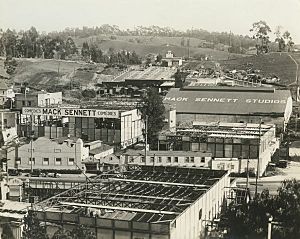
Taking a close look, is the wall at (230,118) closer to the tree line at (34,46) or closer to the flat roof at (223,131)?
the flat roof at (223,131)

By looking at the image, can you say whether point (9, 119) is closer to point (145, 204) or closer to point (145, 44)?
point (145, 204)

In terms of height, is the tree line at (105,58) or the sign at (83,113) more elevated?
the tree line at (105,58)

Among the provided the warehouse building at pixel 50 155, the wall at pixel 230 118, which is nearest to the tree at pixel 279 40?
the wall at pixel 230 118

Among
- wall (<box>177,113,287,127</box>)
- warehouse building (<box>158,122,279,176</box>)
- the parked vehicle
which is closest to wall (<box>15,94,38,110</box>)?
wall (<box>177,113,287,127</box>)

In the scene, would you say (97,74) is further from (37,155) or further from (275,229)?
(275,229)

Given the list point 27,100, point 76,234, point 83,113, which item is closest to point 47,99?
point 27,100

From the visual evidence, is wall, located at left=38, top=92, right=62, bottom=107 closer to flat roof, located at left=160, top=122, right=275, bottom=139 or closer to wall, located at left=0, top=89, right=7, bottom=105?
wall, located at left=0, top=89, right=7, bottom=105

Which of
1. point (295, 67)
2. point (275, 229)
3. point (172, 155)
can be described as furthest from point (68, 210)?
point (295, 67)
